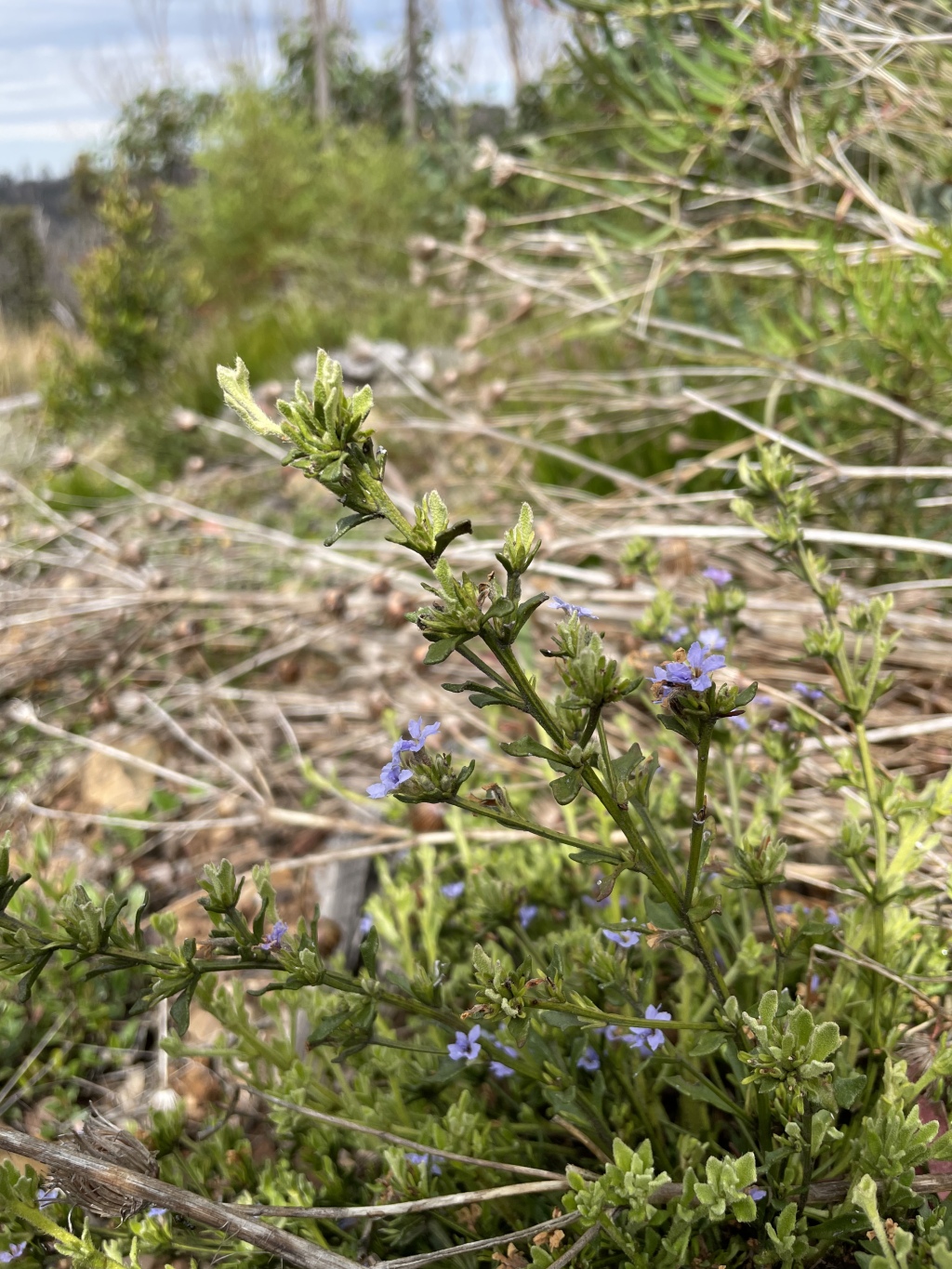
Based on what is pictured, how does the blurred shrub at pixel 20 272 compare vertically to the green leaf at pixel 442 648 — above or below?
above

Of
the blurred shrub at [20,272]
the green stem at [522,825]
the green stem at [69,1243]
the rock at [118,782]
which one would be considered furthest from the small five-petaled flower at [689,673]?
the blurred shrub at [20,272]

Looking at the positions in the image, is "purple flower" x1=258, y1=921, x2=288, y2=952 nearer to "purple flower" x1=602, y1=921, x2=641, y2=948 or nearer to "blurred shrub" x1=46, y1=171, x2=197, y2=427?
"purple flower" x1=602, y1=921, x2=641, y2=948

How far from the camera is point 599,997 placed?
3.56ft

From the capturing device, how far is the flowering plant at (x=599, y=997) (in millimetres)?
703

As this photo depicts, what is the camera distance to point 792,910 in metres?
1.28

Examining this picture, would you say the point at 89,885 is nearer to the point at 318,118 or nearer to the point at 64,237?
the point at 318,118

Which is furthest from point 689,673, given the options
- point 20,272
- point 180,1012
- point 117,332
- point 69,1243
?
point 20,272

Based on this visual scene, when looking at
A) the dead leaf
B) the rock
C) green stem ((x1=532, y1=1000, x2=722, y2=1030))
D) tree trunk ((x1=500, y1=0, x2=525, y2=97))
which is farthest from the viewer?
tree trunk ((x1=500, y1=0, x2=525, y2=97))

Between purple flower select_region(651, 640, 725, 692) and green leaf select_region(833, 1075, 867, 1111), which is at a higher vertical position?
purple flower select_region(651, 640, 725, 692)

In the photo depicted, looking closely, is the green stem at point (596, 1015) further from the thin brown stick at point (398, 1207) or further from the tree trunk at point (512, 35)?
the tree trunk at point (512, 35)

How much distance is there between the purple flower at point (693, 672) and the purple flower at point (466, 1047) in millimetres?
467

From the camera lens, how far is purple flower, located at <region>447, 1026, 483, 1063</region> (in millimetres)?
957

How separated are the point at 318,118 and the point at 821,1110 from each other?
14916 millimetres

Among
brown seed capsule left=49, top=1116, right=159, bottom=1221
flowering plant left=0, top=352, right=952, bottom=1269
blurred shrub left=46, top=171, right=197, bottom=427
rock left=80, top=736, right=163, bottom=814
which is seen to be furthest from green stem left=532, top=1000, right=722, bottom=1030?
blurred shrub left=46, top=171, right=197, bottom=427
